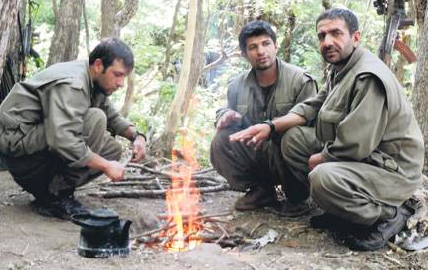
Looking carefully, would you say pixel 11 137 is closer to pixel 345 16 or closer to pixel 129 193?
pixel 129 193

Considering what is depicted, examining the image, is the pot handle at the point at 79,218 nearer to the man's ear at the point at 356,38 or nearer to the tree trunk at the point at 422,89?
the man's ear at the point at 356,38

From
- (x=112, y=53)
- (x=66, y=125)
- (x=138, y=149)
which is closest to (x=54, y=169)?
(x=66, y=125)

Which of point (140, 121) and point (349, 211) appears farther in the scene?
point (140, 121)

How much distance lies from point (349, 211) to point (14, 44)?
→ 15.2ft

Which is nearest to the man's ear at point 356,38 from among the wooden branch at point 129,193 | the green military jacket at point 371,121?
the green military jacket at point 371,121

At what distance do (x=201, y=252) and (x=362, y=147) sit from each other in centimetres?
129

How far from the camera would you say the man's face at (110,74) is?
12.7 ft

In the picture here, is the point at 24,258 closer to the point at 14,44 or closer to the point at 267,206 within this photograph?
the point at 267,206

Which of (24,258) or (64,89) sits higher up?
(64,89)

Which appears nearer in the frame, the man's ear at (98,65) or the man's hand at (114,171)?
the man's hand at (114,171)

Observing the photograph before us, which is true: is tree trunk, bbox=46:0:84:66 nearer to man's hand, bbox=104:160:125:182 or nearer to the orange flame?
the orange flame

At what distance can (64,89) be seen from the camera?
12.0 ft

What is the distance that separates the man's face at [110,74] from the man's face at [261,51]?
1157mm

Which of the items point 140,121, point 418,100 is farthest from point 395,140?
point 140,121
